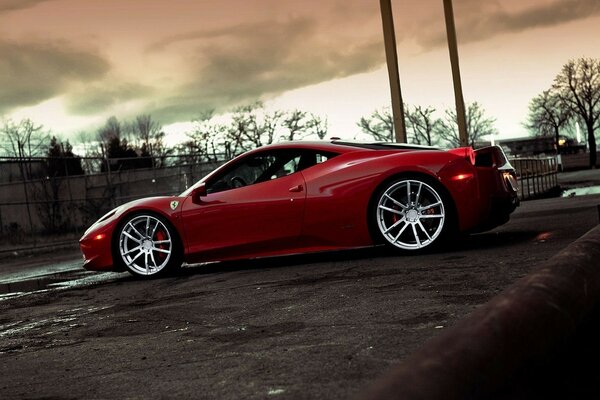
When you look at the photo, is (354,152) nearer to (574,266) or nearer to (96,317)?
(96,317)

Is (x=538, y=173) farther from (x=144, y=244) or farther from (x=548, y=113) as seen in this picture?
(x=548, y=113)

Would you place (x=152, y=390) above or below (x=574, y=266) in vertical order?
below

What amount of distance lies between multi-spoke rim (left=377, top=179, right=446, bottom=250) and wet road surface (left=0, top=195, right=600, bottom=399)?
235 millimetres

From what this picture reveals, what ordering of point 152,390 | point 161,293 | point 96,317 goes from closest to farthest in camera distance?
point 152,390
point 96,317
point 161,293

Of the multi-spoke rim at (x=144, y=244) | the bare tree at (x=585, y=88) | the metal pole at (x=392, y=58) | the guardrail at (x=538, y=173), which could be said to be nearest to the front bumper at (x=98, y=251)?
the multi-spoke rim at (x=144, y=244)

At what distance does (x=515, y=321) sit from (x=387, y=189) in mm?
5924

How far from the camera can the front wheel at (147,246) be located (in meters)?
8.85

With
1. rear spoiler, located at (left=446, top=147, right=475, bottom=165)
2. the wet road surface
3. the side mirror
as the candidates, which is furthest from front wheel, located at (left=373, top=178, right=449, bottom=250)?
the side mirror

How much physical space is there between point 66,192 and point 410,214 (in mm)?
28433

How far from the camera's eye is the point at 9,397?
3.70 m

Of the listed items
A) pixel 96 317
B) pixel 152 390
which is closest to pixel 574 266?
pixel 152 390

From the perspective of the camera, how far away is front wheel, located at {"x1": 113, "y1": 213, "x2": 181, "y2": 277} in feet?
29.0

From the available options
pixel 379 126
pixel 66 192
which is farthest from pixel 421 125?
pixel 66 192

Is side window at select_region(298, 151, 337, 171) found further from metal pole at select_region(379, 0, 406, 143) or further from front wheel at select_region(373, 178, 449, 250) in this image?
metal pole at select_region(379, 0, 406, 143)
